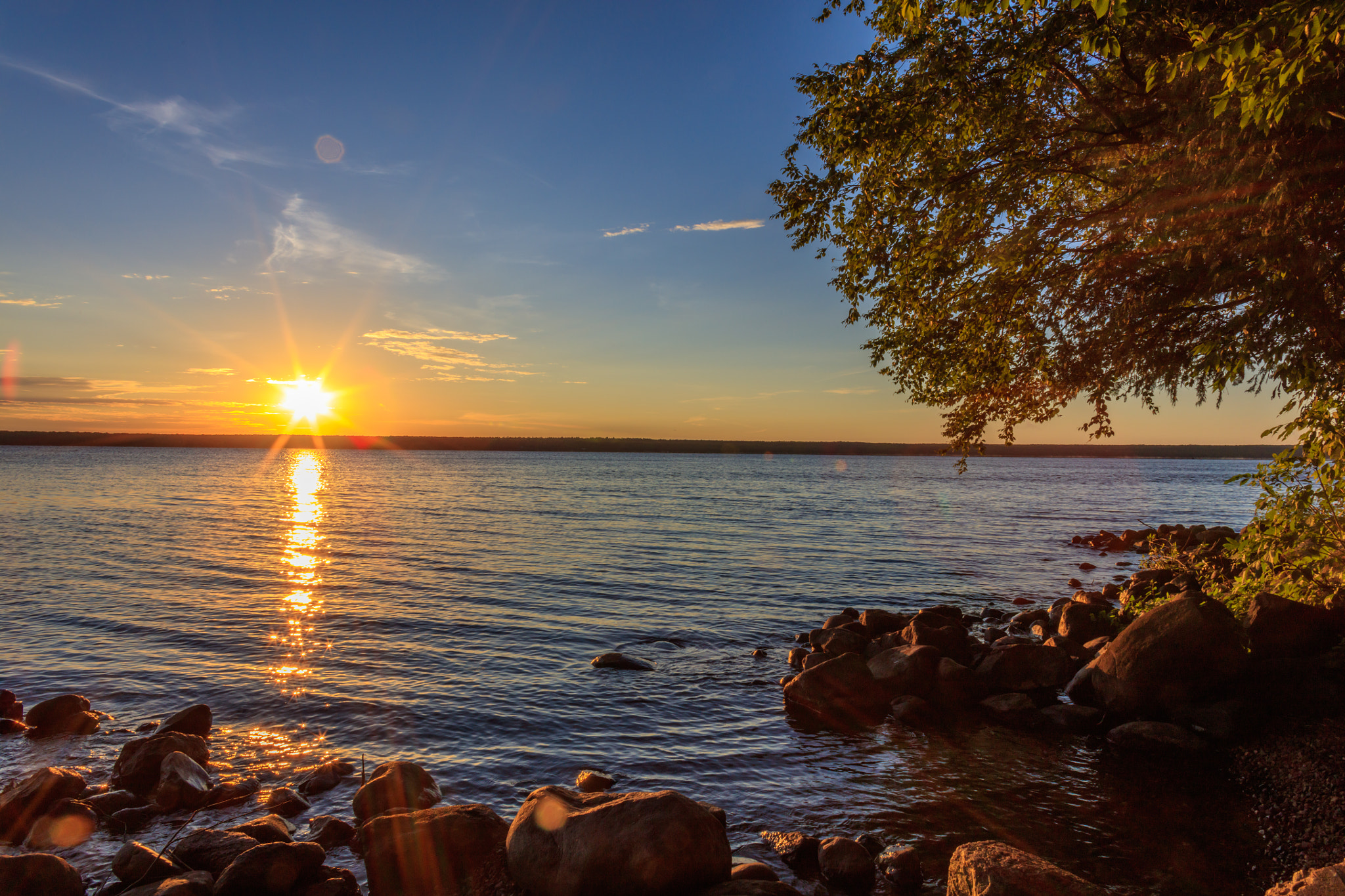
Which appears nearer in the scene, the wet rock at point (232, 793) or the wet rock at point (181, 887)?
the wet rock at point (181, 887)

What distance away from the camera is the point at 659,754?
10.4 metres

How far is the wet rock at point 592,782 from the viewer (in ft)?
29.6

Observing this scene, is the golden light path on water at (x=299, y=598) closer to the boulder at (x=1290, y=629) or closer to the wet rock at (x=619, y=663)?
the wet rock at (x=619, y=663)

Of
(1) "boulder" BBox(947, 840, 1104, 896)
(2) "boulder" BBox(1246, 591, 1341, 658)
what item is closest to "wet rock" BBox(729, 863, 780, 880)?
(1) "boulder" BBox(947, 840, 1104, 896)

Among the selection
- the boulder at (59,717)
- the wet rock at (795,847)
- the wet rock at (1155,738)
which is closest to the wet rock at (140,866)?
the boulder at (59,717)

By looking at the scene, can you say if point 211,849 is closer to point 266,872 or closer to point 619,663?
point 266,872

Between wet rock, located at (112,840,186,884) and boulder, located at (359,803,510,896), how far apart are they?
5.67ft

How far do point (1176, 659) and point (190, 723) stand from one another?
15444 millimetres

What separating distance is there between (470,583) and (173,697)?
11.4 meters

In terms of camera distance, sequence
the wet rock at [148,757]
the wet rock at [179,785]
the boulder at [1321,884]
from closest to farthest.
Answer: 1. the boulder at [1321,884]
2. the wet rock at [179,785]
3. the wet rock at [148,757]

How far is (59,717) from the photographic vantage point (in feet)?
36.1

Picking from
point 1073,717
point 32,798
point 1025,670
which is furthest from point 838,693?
point 32,798

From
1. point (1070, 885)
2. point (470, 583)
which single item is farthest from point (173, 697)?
point (1070, 885)

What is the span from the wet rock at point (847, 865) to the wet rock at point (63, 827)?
8100mm
